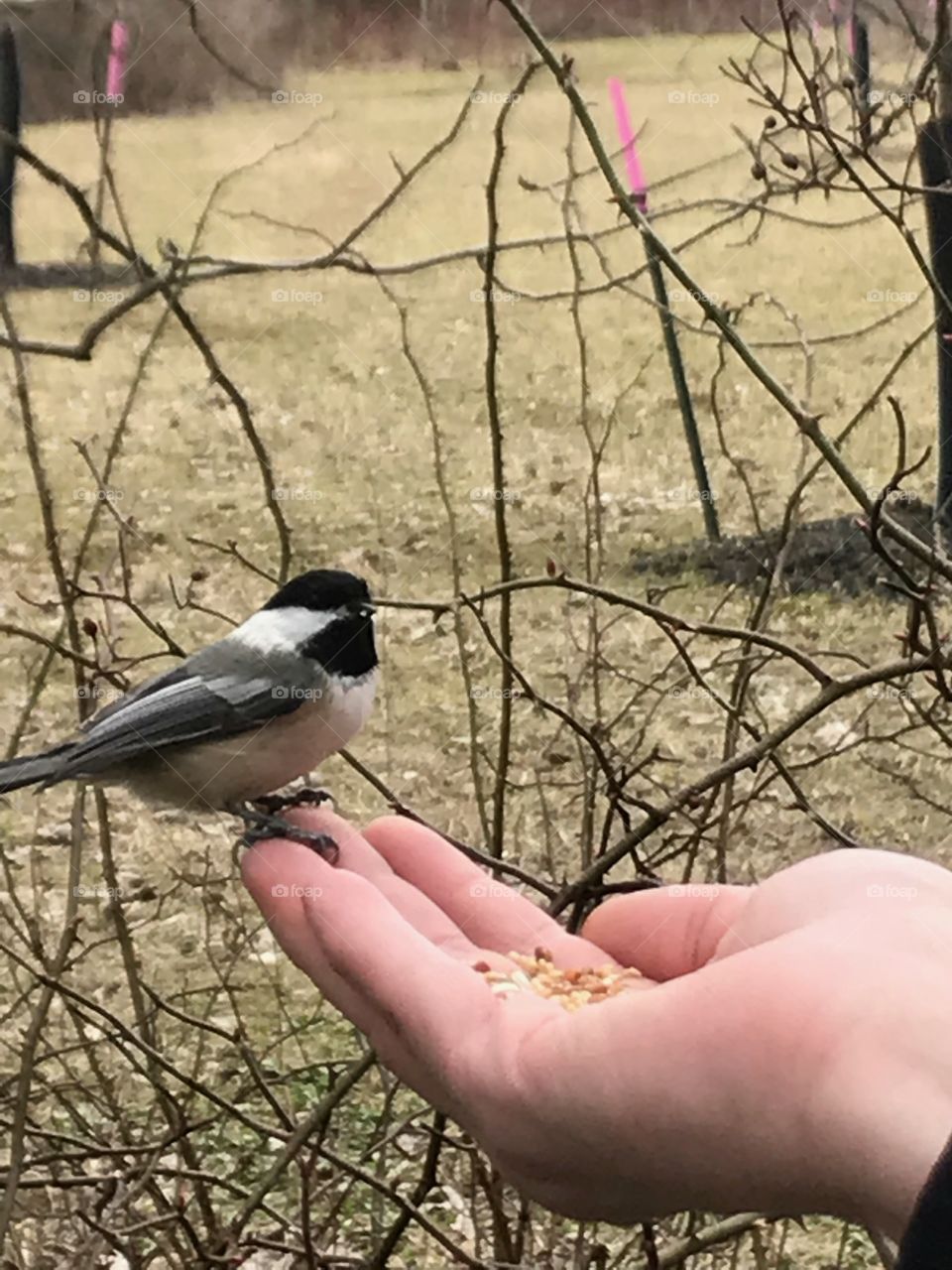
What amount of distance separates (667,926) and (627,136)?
77 cm

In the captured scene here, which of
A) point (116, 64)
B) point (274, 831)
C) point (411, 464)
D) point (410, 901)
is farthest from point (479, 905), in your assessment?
point (116, 64)

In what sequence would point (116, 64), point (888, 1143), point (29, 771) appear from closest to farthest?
1. point (888, 1143)
2. point (29, 771)
3. point (116, 64)

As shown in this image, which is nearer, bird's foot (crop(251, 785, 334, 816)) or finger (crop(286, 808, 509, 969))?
finger (crop(286, 808, 509, 969))

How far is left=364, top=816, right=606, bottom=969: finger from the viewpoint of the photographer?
769mm

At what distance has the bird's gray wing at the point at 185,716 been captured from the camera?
0.86 m

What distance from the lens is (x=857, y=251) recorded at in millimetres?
1323

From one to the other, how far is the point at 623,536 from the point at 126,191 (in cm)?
50

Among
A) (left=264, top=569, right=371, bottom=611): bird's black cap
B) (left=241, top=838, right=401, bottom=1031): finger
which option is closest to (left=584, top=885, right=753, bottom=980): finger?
(left=241, top=838, right=401, bottom=1031): finger

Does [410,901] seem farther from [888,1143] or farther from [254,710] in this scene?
[888,1143]

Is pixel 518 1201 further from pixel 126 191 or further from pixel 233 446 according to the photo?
pixel 126 191

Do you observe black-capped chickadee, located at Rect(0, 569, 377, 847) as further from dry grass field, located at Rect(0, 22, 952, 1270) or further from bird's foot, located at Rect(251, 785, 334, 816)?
dry grass field, located at Rect(0, 22, 952, 1270)

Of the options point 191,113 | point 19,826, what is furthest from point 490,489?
point 19,826

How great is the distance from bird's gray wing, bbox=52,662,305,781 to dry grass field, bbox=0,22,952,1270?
0.84 feet

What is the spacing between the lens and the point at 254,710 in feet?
2.83
